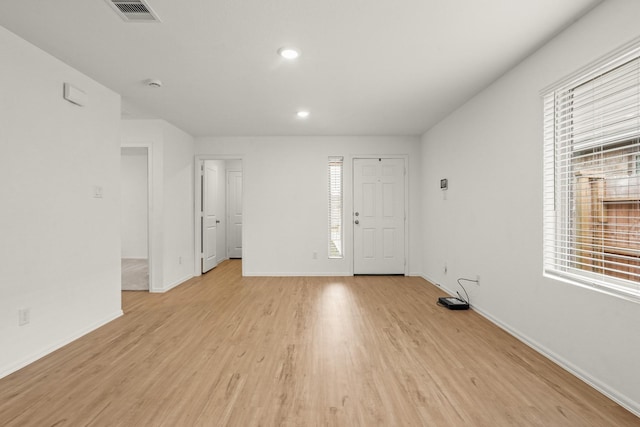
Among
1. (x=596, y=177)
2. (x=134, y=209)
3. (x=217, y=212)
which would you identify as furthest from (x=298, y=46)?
(x=134, y=209)

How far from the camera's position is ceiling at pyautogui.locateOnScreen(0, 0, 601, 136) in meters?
1.99

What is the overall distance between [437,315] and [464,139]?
6.96ft

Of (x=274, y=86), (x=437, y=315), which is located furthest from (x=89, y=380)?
(x=437, y=315)

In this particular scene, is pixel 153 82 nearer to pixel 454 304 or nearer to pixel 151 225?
pixel 151 225

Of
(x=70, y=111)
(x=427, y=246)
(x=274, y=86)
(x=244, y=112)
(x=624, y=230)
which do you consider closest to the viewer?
(x=624, y=230)

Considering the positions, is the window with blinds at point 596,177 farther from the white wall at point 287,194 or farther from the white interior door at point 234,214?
the white interior door at point 234,214

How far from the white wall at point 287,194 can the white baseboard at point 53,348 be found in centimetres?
239

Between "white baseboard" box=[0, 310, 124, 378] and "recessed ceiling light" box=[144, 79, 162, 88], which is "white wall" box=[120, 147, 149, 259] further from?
"recessed ceiling light" box=[144, 79, 162, 88]

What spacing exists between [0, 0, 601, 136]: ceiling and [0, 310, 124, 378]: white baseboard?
2395 mm

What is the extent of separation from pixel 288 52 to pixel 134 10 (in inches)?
41.9

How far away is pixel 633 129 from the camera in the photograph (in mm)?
1826

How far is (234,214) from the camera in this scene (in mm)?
7465

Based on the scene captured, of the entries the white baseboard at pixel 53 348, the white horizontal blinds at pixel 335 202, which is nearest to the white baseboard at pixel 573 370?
the white horizontal blinds at pixel 335 202

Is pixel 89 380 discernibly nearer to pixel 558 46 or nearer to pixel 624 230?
pixel 624 230
